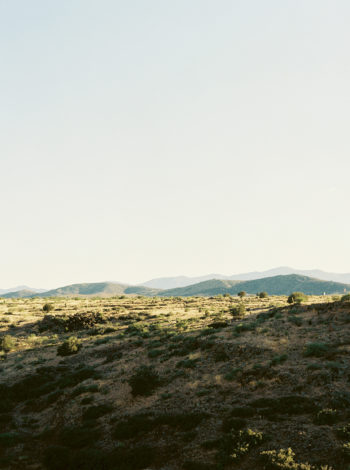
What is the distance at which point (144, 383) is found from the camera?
19.6 meters

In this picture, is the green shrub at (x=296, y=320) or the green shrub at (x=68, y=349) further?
the green shrub at (x=68, y=349)

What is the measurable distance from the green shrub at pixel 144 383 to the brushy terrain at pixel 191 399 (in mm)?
75

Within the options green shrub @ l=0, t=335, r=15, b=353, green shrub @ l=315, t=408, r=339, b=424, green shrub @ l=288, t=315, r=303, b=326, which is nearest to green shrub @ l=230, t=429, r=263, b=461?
green shrub @ l=315, t=408, r=339, b=424

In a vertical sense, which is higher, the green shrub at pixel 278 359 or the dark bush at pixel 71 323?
the green shrub at pixel 278 359

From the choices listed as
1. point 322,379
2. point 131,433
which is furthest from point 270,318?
point 131,433

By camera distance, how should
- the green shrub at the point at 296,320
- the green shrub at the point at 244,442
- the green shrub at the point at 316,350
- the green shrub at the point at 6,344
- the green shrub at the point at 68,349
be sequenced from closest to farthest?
the green shrub at the point at 244,442 < the green shrub at the point at 316,350 < the green shrub at the point at 296,320 < the green shrub at the point at 68,349 < the green shrub at the point at 6,344

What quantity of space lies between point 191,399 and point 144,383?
3904 millimetres

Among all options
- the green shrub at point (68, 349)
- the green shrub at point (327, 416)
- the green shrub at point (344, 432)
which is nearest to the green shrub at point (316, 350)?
the green shrub at point (327, 416)

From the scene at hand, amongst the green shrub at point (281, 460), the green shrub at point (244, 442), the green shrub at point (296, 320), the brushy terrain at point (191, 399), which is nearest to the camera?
the green shrub at point (281, 460)

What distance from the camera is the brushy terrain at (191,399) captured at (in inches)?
468

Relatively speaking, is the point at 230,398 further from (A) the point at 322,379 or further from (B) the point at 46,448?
(B) the point at 46,448

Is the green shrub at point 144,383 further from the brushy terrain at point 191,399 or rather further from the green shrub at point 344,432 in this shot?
the green shrub at point 344,432

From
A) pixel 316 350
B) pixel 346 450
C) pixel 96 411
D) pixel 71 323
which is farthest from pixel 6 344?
pixel 346 450

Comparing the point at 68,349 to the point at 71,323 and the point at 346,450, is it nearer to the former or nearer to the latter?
the point at 71,323
